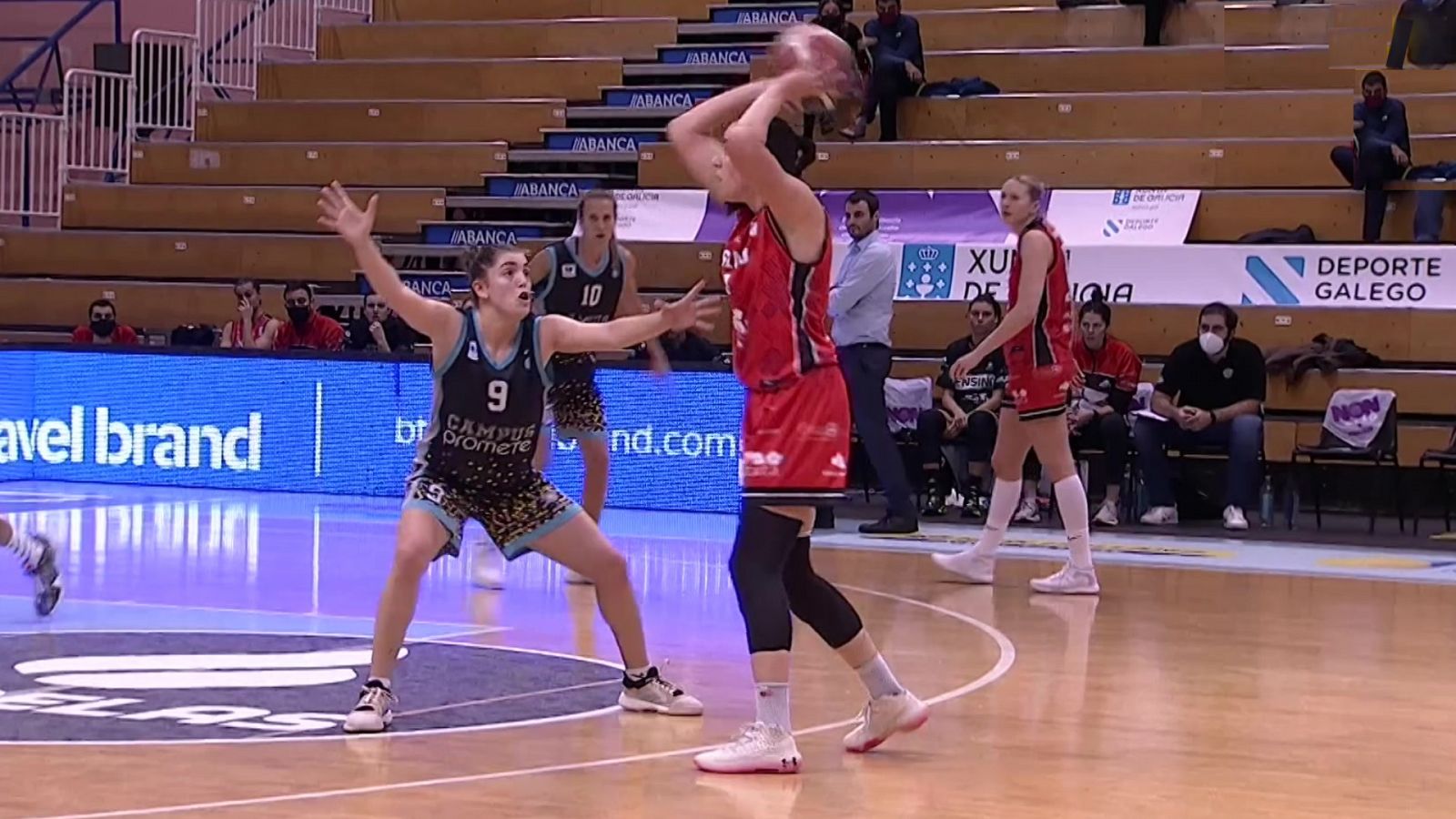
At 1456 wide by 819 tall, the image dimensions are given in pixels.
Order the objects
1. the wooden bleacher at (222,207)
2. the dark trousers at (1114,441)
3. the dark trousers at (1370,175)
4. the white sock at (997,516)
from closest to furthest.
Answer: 1. the white sock at (997,516)
2. the dark trousers at (1114,441)
3. the dark trousers at (1370,175)
4. the wooden bleacher at (222,207)

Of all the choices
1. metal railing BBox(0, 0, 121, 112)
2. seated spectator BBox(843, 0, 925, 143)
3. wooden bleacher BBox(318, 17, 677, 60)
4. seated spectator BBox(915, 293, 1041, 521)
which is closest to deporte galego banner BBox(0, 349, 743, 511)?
seated spectator BBox(915, 293, 1041, 521)

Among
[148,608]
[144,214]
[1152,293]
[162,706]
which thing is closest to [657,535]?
[148,608]

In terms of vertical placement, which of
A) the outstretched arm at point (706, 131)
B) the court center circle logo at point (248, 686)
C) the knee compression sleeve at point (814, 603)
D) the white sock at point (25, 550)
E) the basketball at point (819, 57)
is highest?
the basketball at point (819, 57)

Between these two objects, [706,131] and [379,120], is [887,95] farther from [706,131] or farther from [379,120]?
[706,131]

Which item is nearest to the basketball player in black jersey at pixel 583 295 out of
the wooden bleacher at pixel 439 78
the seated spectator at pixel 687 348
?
the seated spectator at pixel 687 348

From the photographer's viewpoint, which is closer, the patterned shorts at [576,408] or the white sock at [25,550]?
the white sock at [25,550]

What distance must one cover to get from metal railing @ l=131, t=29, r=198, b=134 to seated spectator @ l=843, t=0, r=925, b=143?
22.8 feet

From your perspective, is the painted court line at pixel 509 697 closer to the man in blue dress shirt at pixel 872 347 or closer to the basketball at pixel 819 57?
the basketball at pixel 819 57

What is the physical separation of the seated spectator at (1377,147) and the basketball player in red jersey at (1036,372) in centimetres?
565

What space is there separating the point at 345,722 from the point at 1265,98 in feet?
38.5

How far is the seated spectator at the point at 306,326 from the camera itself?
51.5 feet

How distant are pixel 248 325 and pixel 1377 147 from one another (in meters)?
8.12

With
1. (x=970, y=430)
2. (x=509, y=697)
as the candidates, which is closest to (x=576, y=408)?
(x=509, y=697)

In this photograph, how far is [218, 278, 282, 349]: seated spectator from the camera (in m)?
16.2
